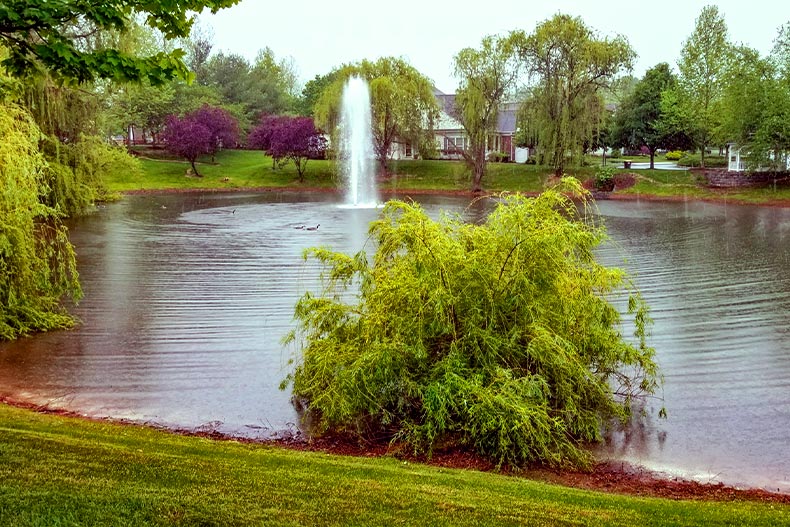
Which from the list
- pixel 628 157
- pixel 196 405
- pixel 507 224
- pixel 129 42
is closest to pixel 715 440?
pixel 507 224

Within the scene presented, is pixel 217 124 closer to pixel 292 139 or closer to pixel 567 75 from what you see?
pixel 292 139

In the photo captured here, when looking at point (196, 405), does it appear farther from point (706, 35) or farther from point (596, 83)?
point (706, 35)

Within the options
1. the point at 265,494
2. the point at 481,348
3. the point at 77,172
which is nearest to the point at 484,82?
the point at 77,172

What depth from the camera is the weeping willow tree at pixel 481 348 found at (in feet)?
23.2

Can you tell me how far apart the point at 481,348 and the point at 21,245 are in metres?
8.15

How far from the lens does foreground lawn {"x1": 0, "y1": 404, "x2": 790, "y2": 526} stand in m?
4.50

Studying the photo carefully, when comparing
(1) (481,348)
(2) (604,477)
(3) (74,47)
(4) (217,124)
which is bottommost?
(2) (604,477)

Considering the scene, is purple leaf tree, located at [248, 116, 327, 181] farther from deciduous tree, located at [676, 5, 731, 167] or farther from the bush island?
the bush island

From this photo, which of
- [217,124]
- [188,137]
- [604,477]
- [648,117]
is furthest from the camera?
[217,124]

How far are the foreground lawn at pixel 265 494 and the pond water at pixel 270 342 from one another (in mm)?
1938

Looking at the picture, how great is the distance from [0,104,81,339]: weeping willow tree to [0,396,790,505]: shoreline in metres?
4.67

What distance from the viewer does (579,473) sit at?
682cm

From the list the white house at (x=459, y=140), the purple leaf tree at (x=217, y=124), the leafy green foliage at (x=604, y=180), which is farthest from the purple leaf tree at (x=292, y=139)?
the leafy green foliage at (x=604, y=180)

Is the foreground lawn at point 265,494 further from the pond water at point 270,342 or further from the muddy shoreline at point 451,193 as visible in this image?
the muddy shoreline at point 451,193
